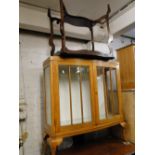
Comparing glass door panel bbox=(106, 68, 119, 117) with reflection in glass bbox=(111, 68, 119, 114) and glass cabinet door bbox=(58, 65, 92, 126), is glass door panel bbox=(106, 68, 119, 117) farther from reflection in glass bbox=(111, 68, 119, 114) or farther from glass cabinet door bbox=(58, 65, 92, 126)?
glass cabinet door bbox=(58, 65, 92, 126)

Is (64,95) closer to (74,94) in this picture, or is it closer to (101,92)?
(74,94)

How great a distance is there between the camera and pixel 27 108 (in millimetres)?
2186

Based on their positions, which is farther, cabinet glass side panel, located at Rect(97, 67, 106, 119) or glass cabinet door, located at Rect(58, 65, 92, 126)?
cabinet glass side panel, located at Rect(97, 67, 106, 119)

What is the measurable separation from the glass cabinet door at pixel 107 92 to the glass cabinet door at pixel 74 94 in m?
0.17

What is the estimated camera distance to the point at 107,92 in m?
2.20

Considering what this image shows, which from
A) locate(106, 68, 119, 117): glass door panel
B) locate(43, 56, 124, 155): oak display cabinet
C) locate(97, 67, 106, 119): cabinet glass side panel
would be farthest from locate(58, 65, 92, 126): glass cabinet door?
locate(106, 68, 119, 117): glass door panel

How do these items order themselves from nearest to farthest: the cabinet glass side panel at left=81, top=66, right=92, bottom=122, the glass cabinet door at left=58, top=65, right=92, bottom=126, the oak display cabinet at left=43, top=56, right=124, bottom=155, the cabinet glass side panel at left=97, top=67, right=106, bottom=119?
1. the oak display cabinet at left=43, top=56, right=124, bottom=155
2. the glass cabinet door at left=58, top=65, right=92, bottom=126
3. the cabinet glass side panel at left=81, top=66, right=92, bottom=122
4. the cabinet glass side panel at left=97, top=67, right=106, bottom=119

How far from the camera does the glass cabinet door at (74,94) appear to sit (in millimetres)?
1848

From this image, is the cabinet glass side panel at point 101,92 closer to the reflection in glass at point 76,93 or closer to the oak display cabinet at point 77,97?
the oak display cabinet at point 77,97

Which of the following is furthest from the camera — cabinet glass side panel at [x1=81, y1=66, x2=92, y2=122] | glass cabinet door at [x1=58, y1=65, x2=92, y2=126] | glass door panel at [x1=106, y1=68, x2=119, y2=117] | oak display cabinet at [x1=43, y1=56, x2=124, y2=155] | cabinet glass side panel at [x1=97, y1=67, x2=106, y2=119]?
glass door panel at [x1=106, y1=68, x2=119, y2=117]

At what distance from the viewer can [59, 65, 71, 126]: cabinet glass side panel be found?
183cm

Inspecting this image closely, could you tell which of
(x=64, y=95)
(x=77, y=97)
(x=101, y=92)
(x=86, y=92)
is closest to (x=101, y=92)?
(x=101, y=92)
